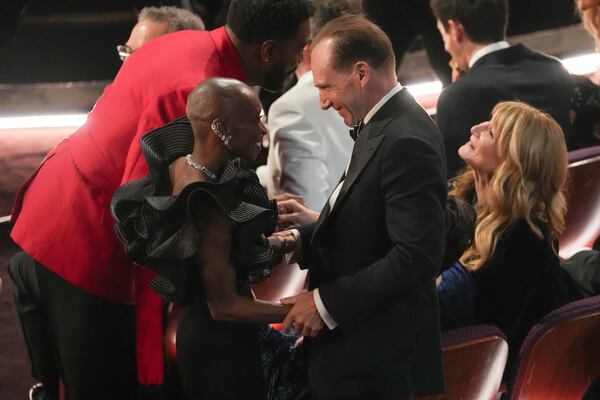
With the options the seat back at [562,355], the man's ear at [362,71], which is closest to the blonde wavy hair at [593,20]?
the seat back at [562,355]

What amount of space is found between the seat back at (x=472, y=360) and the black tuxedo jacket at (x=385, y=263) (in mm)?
235

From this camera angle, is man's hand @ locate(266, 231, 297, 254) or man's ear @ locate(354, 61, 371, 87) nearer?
man's ear @ locate(354, 61, 371, 87)

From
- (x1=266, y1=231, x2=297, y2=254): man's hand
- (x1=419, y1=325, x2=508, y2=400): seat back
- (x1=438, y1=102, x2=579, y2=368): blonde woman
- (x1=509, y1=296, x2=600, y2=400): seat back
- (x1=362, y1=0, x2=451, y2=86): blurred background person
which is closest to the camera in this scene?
(x1=266, y1=231, x2=297, y2=254): man's hand

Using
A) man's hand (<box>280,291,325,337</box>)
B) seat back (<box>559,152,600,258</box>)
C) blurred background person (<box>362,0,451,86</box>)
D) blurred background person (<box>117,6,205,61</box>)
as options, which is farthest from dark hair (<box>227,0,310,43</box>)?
blurred background person (<box>362,0,451,86</box>)

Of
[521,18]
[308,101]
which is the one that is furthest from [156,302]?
[521,18]

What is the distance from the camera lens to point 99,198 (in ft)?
7.59

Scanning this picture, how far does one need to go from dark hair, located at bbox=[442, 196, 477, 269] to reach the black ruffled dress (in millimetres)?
399

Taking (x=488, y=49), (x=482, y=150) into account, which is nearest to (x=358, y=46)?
(x=482, y=150)

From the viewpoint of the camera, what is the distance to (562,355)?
2.46 m

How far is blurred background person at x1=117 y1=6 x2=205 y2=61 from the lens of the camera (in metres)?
3.24

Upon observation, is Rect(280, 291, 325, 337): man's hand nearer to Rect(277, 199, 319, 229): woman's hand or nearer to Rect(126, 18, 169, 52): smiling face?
Rect(277, 199, 319, 229): woman's hand

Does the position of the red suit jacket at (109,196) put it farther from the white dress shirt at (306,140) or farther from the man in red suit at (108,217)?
the white dress shirt at (306,140)

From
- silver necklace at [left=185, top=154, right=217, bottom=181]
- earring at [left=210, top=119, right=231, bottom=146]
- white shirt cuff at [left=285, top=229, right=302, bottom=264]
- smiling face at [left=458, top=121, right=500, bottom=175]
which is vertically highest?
earring at [left=210, top=119, right=231, bottom=146]

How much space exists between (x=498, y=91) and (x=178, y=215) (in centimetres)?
165
